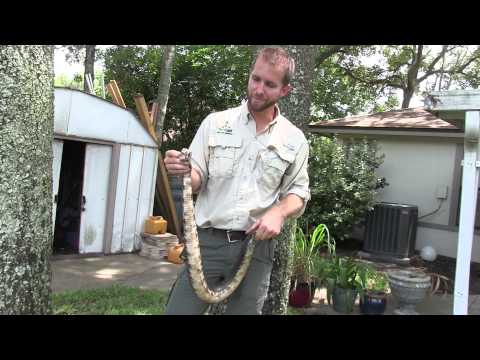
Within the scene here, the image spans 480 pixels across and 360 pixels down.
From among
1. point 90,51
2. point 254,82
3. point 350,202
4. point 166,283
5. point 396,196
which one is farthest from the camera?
point 90,51

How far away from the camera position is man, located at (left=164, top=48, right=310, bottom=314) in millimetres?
2230

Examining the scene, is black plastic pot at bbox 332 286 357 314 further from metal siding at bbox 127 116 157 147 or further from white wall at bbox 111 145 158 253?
metal siding at bbox 127 116 157 147

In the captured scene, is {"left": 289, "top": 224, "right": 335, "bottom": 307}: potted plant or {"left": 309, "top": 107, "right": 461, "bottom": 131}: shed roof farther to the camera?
{"left": 309, "top": 107, "right": 461, "bottom": 131}: shed roof

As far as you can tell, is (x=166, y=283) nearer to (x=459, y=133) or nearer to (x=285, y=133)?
(x=285, y=133)

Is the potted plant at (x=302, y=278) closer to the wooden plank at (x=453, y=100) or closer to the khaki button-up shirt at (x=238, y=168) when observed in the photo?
the wooden plank at (x=453, y=100)

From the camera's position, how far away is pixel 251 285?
234 centimetres

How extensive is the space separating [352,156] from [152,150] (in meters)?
4.00

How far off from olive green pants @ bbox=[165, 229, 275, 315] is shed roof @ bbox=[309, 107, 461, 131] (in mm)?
7715

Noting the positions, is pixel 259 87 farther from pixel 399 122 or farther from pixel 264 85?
pixel 399 122

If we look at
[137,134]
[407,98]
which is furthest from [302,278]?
[407,98]

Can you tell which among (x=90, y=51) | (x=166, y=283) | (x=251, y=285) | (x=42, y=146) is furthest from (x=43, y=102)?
(x=90, y=51)

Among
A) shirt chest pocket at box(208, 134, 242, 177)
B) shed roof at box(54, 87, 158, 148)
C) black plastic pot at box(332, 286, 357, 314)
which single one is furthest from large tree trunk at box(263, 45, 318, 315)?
shed roof at box(54, 87, 158, 148)
